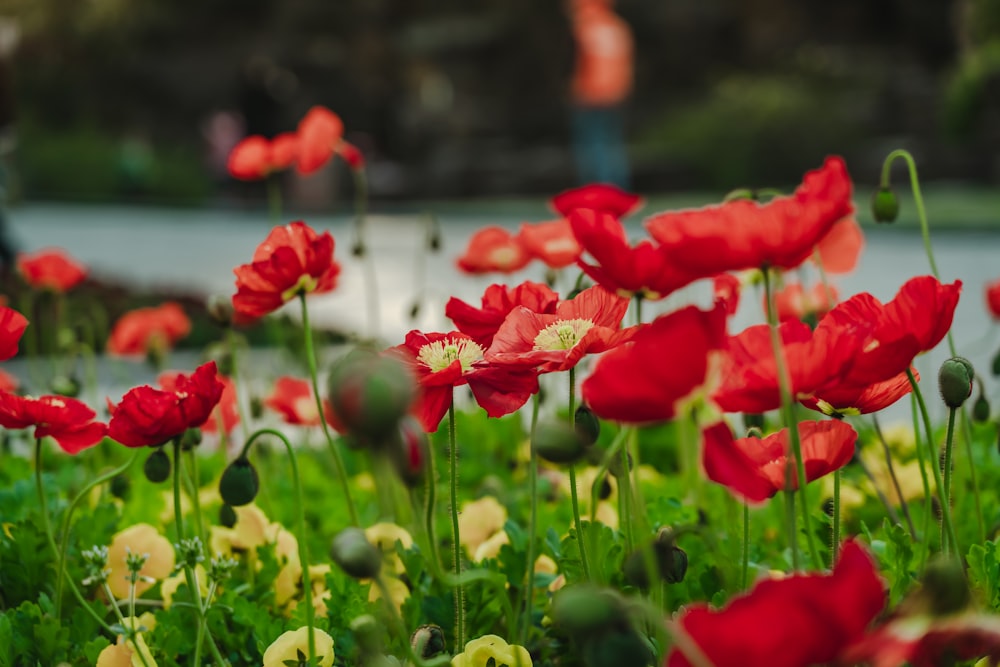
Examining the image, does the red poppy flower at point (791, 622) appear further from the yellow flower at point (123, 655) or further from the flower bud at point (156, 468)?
the flower bud at point (156, 468)

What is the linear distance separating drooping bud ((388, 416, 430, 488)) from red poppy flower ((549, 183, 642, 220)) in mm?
736

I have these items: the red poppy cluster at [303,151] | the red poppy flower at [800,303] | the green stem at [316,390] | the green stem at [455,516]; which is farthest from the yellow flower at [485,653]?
the red poppy cluster at [303,151]

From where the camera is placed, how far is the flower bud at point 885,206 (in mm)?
1583

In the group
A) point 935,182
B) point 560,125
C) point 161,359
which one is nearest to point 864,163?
point 935,182

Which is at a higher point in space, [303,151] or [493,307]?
[303,151]

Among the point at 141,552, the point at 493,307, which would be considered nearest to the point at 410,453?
the point at 493,307

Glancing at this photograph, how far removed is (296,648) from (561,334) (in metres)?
0.35

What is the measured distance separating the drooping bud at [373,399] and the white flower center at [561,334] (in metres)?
0.43

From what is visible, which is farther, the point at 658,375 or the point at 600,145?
the point at 600,145

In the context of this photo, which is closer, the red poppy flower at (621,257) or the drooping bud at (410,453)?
the drooping bud at (410,453)

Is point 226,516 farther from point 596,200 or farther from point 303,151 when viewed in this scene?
point 303,151

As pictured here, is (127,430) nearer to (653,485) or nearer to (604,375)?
(604,375)

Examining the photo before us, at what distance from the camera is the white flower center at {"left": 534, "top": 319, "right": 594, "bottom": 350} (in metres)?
1.08

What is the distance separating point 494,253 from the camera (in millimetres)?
2090
